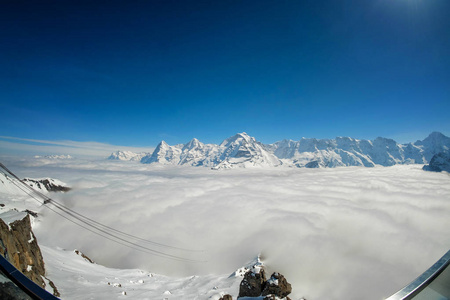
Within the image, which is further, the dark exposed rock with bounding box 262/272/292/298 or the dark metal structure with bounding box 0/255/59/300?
the dark exposed rock with bounding box 262/272/292/298

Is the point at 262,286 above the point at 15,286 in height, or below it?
below

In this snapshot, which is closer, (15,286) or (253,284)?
(15,286)

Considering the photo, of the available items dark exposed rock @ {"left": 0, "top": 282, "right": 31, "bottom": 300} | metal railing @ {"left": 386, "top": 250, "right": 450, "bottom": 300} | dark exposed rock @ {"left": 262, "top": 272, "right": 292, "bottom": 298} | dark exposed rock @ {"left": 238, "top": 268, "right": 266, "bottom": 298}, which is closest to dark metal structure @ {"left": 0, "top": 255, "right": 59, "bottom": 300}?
dark exposed rock @ {"left": 0, "top": 282, "right": 31, "bottom": 300}

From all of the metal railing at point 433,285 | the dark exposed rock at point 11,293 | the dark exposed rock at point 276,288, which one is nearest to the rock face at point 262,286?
the dark exposed rock at point 276,288

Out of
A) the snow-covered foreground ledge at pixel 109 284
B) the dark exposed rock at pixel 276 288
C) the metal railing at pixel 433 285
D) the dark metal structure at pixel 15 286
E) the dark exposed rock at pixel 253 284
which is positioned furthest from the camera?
the snow-covered foreground ledge at pixel 109 284

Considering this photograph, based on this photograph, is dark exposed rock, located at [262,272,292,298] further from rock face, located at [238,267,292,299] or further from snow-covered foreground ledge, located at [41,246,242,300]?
snow-covered foreground ledge, located at [41,246,242,300]

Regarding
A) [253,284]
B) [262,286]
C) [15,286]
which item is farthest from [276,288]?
[15,286]

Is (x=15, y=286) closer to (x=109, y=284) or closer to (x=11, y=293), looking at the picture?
(x=11, y=293)

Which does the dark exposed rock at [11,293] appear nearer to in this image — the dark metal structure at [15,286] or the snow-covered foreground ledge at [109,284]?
the dark metal structure at [15,286]

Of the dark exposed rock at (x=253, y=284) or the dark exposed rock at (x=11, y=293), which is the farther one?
the dark exposed rock at (x=253, y=284)
